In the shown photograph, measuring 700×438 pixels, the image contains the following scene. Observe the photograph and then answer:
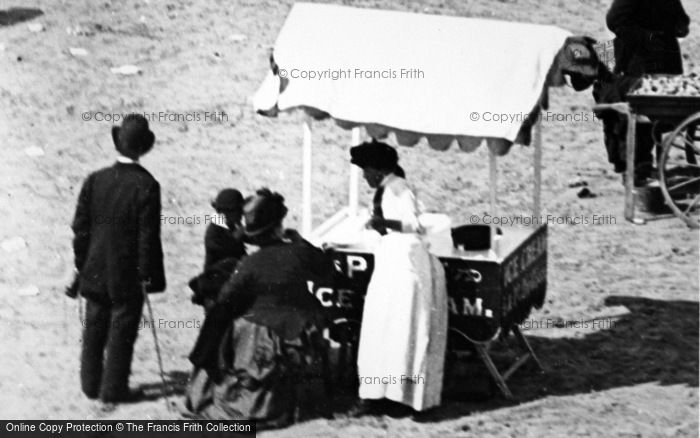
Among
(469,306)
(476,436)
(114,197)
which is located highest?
(114,197)

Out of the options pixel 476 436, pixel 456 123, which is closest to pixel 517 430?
pixel 476 436

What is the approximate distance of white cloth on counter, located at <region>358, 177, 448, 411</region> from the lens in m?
8.57

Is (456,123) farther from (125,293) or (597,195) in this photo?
(597,195)

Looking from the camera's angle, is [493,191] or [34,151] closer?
[493,191]

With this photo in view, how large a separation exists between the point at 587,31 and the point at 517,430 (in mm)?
8470

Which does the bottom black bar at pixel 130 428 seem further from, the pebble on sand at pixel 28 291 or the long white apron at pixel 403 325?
the pebble on sand at pixel 28 291

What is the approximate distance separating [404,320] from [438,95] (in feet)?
4.45

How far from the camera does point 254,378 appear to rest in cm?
854

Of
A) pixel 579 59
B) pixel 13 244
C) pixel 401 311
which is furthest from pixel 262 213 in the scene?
pixel 13 244

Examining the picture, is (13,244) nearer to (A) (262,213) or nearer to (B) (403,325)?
(A) (262,213)

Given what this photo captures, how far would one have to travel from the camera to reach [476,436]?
8.54 m

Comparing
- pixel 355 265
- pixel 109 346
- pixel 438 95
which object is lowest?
pixel 109 346

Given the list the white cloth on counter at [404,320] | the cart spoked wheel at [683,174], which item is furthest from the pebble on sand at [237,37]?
the white cloth on counter at [404,320]

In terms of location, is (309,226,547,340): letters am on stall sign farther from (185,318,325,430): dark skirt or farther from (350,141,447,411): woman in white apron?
(185,318,325,430): dark skirt
